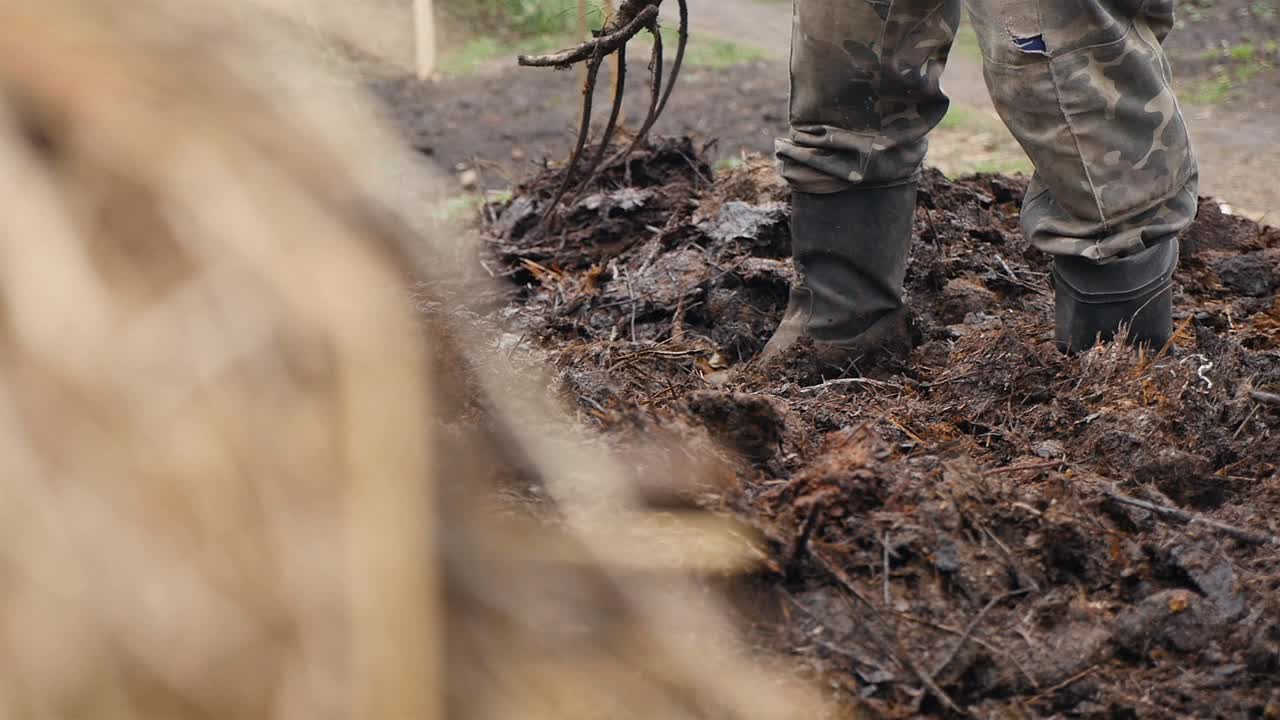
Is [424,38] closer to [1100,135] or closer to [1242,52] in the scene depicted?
[1242,52]

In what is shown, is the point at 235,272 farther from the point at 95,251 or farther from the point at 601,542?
the point at 601,542

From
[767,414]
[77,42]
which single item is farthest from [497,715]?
[767,414]

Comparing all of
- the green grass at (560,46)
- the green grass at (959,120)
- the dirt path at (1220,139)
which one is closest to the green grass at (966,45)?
the dirt path at (1220,139)

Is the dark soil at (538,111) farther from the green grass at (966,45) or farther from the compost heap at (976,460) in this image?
the compost heap at (976,460)

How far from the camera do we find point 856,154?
2947mm

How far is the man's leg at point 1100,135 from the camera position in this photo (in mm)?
2393

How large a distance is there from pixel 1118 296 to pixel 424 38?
24.8ft

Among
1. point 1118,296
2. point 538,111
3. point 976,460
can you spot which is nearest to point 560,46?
point 538,111

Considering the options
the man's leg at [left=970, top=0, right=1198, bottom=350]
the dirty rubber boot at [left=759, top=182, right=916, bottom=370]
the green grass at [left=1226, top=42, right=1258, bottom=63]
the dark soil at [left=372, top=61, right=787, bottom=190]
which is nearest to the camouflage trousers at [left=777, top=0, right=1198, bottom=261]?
the man's leg at [left=970, top=0, right=1198, bottom=350]

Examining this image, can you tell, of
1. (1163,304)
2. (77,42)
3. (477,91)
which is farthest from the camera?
(477,91)

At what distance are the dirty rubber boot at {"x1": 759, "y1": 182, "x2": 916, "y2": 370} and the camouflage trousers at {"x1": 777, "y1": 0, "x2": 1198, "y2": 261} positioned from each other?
0.28m

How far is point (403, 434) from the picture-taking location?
36.5 inches

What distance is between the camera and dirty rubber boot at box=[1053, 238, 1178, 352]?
8.50ft

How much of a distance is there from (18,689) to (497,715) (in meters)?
0.40
